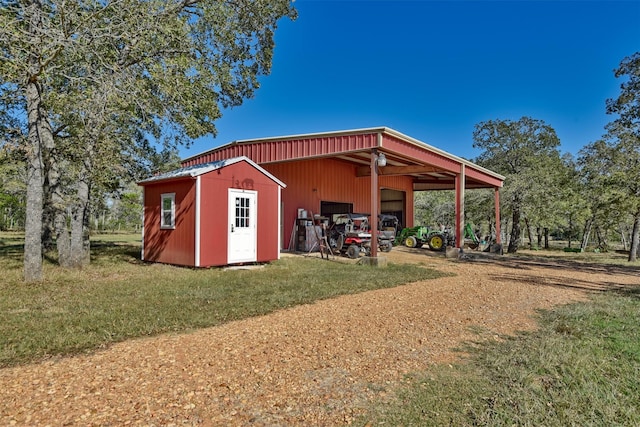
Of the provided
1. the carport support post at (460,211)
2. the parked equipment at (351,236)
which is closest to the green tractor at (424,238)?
the carport support post at (460,211)

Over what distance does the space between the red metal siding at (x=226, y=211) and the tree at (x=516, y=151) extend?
13.2 m

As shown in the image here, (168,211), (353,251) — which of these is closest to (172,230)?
(168,211)

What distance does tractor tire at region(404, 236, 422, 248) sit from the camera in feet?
55.9

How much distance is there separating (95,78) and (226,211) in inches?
157

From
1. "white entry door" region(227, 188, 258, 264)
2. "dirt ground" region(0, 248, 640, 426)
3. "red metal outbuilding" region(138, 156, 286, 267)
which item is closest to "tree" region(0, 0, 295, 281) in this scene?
"red metal outbuilding" region(138, 156, 286, 267)

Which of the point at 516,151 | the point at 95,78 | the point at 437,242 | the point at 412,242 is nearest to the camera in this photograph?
the point at 95,78

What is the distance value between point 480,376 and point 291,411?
62.3 inches

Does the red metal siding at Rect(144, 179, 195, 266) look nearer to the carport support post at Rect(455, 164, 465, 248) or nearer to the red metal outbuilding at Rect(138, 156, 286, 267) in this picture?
the red metal outbuilding at Rect(138, 156, 286, 267)

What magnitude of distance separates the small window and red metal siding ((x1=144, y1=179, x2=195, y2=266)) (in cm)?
13

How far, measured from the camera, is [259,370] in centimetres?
309

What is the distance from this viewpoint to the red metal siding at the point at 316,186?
14141 mm

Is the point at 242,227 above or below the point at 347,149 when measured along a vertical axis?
below

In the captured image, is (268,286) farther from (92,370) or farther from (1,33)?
(1,33)

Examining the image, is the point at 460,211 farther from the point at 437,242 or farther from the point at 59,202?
the point at 59,202
